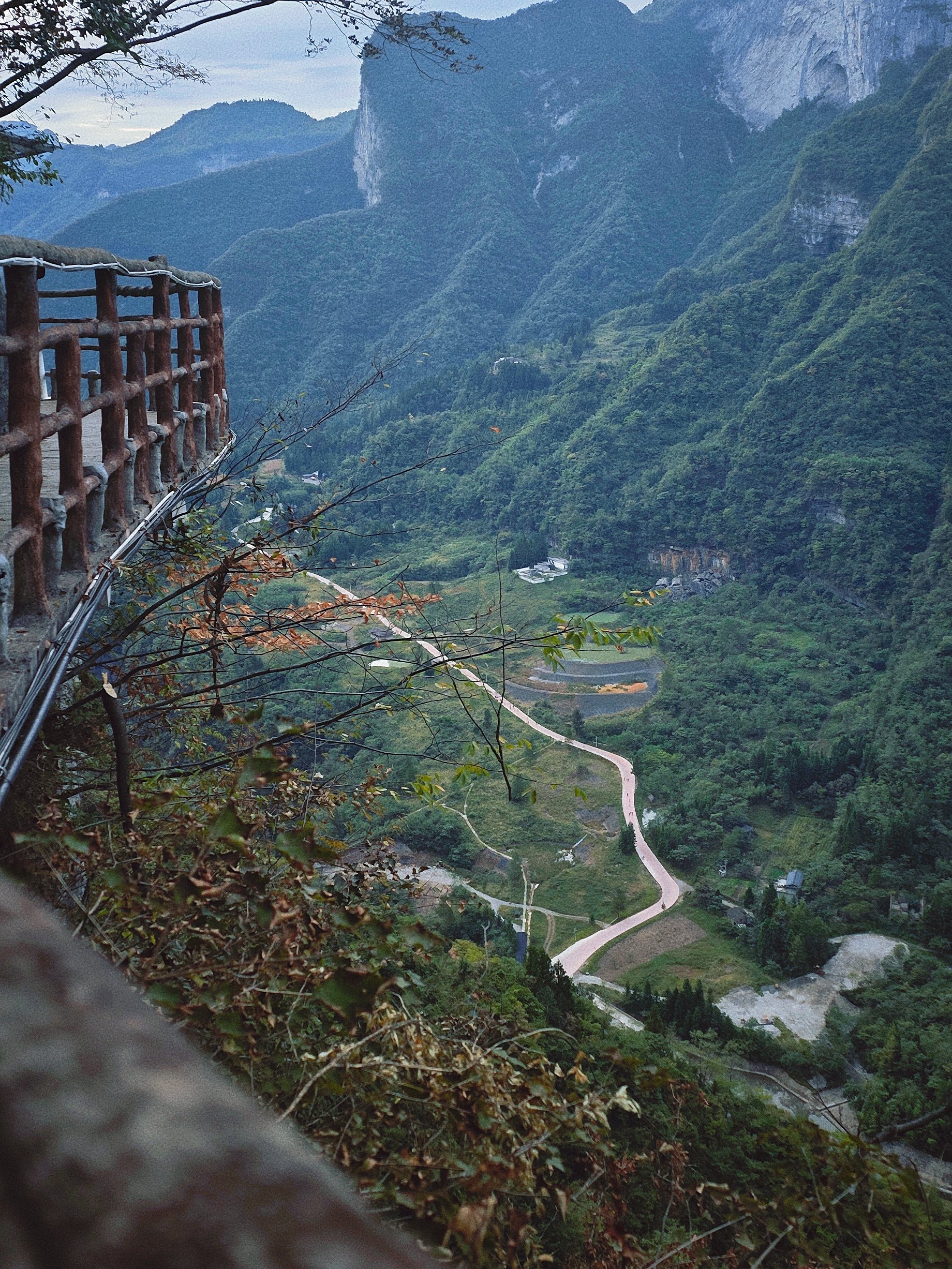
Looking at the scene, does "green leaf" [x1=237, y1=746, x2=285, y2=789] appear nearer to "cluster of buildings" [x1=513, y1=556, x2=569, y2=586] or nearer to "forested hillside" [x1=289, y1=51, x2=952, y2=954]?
"forested hillside" [x1=289, y1=51, x2=952, y2=954]

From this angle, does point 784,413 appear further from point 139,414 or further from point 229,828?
point 229,828

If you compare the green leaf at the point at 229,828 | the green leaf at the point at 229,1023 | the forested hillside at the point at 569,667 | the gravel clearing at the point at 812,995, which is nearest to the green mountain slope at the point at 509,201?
the forested hillside at the point at 569,667

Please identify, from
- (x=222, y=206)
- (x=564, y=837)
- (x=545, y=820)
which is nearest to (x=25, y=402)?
(x=564, y=837)

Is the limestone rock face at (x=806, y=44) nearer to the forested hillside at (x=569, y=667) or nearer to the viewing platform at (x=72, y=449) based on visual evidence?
the forested hillside at (x=569, y=667)

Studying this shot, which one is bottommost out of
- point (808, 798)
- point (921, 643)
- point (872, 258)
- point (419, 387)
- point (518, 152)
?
point (808, 798)

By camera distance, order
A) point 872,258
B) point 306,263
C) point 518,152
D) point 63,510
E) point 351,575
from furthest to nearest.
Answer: point 518,152 < point 306,263 < point 872,258 < point 351,575 < point 63,510

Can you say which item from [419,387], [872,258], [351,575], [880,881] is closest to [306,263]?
[419,387]

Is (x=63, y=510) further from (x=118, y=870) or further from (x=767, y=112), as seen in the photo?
(x=767, y=112)
